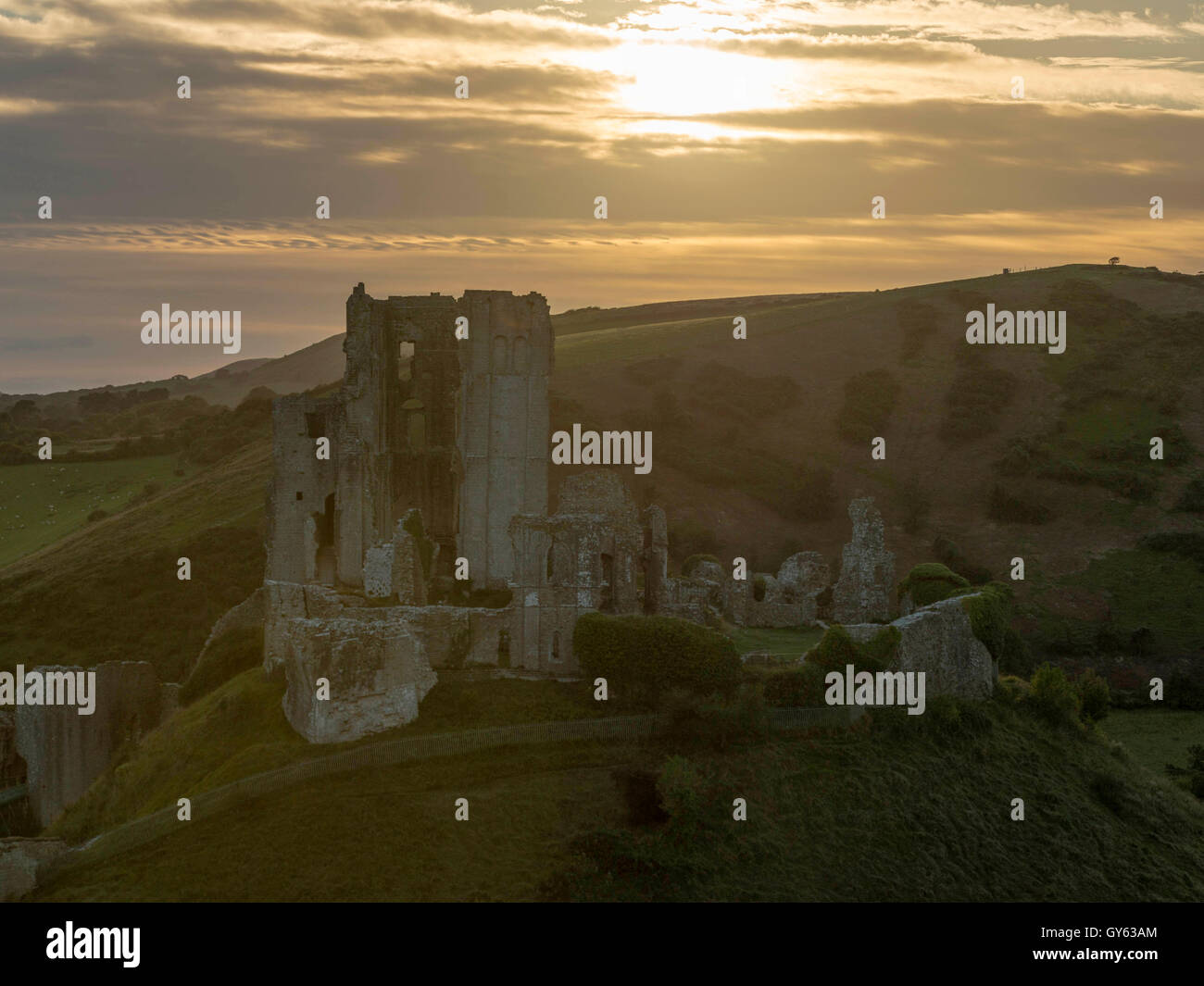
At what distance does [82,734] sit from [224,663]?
4.52 meters

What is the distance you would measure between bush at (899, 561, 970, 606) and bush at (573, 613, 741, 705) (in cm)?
1219

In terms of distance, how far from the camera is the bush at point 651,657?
3148 centimetres

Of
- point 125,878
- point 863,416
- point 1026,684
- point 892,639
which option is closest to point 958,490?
point 863,416

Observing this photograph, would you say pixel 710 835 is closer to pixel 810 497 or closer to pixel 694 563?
pixel 694 563

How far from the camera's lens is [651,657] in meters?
31.5

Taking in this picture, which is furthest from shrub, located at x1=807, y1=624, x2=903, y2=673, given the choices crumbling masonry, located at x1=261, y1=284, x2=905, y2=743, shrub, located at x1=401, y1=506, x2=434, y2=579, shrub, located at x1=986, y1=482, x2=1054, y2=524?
shrub, located at x1=986, y1=482, x2=1054, y2=524

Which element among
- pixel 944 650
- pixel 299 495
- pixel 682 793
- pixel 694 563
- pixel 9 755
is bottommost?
pixel 9 755

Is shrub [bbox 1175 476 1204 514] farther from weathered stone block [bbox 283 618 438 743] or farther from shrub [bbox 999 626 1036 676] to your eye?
weathered stone block [bbox 283 618 438 743]

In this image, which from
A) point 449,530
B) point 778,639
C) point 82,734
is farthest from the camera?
point 449,530

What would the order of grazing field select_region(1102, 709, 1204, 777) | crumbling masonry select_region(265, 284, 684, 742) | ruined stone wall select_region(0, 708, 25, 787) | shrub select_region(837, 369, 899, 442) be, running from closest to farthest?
1. crumbling masonry select_region(265, 284, 684, 742)
2. ruined stone wall select_region(0, 708, 25, 787)
3. grazing field select_region(1102, 709, 1204, 777)
4. shrub select_region(837, 369, 899, 442)

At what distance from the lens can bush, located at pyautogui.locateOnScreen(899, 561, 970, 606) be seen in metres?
42.2

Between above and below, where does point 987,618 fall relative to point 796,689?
above

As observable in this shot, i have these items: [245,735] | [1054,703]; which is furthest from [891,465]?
[245,735]

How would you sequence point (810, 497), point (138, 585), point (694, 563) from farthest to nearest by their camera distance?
point (810, 497)
point (138, 585)
point (694, 563)
